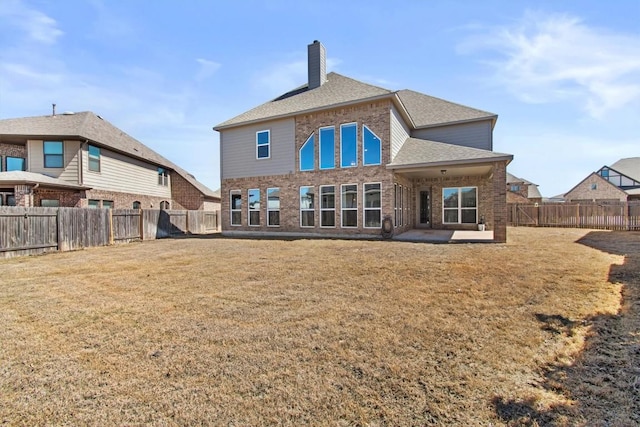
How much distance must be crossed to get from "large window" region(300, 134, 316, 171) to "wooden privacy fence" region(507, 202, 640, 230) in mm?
15597

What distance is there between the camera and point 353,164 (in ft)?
46.0

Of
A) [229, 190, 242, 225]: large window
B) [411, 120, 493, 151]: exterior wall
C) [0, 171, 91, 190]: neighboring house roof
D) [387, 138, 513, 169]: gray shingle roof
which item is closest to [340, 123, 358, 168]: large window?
[387, 138, 513, 169]: gray shingle roof

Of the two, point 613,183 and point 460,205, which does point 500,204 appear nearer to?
point 460,205

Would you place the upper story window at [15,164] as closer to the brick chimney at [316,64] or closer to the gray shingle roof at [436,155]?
the brick chimney at [316,64]

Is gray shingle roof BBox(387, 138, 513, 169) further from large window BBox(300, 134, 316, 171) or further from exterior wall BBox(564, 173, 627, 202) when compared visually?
exterior wall BBox(564, 173, 627, 202)

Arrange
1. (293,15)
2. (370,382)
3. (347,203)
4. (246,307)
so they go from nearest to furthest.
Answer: (370,382)
(246,307)
(293,15)
(347,203)

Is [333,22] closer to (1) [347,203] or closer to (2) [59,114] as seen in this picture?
(1) [347,203]

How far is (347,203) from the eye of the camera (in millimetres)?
14195

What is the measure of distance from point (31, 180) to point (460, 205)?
21101 mm

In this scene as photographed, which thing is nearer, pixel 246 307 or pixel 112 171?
pixel 246 307

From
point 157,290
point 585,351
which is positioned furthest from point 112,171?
point 585,351

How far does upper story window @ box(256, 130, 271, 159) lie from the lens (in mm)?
16031

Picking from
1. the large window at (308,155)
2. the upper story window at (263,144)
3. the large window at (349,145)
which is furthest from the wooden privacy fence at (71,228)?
the large window at (349,145)

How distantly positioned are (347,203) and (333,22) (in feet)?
24.3
